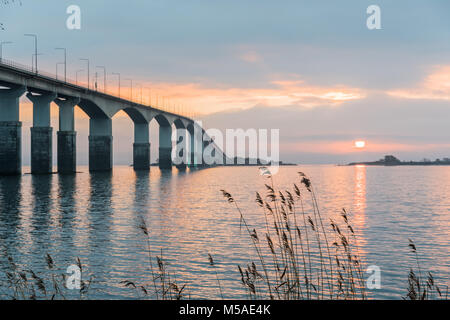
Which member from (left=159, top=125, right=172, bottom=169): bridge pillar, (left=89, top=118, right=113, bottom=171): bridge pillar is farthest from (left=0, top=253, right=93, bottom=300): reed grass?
(left=159, top=125, right=172, bottom=169): bridge pillar

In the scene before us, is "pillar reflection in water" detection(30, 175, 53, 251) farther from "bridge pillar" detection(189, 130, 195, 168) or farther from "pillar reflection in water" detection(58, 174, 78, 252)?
"bridge pillar" detection(189, 130, 195, 168)

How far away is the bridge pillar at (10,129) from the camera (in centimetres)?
6656

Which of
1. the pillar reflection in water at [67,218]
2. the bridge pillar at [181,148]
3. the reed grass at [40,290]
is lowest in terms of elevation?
the pillar reflection in water at [67,218]

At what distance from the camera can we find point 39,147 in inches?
3027

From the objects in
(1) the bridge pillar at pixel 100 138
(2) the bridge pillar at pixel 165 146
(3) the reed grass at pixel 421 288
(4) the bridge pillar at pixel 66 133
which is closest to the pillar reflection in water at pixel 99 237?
(3) the reed grass at pixel 421 288

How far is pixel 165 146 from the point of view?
14400 centimetres

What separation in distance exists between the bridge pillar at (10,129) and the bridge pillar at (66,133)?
15605 mm

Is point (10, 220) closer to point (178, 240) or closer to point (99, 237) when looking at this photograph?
point (99, 237)

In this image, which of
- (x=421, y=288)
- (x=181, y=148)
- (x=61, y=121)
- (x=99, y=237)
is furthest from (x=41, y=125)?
(x=181, y=148)

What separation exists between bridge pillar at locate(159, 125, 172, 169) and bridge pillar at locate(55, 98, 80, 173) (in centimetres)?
5652

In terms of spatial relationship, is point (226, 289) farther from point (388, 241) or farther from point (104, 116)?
point (104, 116)

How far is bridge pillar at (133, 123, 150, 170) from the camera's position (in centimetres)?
12125

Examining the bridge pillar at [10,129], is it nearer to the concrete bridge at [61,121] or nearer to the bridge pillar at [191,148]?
the concrete bridge at [61,121]
